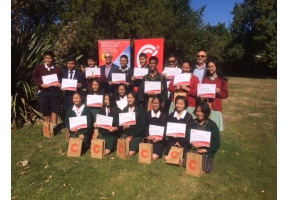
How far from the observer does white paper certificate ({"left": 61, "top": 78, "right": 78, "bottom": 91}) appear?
5.70 m

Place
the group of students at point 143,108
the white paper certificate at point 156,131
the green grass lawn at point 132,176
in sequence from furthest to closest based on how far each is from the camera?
the white paper certificate at point 156,131
the group of students at point 143,108
the green grass lawn at point 132,176

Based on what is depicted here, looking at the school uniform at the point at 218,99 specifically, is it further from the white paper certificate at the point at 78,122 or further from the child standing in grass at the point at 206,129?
the white paper certificate at the point at 78,122

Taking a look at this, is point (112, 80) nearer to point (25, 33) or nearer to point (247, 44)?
point (25, 33)

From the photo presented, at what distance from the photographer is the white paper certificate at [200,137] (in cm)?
412

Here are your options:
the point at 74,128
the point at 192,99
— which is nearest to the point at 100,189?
the point at 74,128

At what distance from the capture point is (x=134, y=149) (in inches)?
197

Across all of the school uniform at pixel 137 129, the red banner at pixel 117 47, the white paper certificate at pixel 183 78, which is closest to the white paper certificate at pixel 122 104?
the school uniform at pixel 137 129

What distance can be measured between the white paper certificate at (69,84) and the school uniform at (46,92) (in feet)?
0.98

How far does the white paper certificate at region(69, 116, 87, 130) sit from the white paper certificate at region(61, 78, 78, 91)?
1.03 metres

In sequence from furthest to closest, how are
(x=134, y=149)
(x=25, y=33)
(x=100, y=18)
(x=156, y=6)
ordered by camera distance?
(x=156, y=6) < (x=100, y=18) < (x=25, y=33) < (x=134, y=149)

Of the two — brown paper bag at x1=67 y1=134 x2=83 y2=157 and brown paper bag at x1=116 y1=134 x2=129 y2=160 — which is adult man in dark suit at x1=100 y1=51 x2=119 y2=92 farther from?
brown paper bag at x1=116 y1=134 x2=129 y2=160

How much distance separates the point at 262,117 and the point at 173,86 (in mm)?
4754

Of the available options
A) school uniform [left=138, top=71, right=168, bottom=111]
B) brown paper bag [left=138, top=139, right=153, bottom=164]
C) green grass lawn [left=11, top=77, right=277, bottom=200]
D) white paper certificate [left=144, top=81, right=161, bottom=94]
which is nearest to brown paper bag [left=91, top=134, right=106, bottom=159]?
green grass lawn [left=11, top=77, right=277, bottom=200]

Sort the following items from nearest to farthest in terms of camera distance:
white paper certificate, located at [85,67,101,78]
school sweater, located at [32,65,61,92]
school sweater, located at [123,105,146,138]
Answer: school sweater, located at [123,105,146,138] → school sweater, located at [32,65,61,92] → white paper certificate, located at [85,67,101,78]
